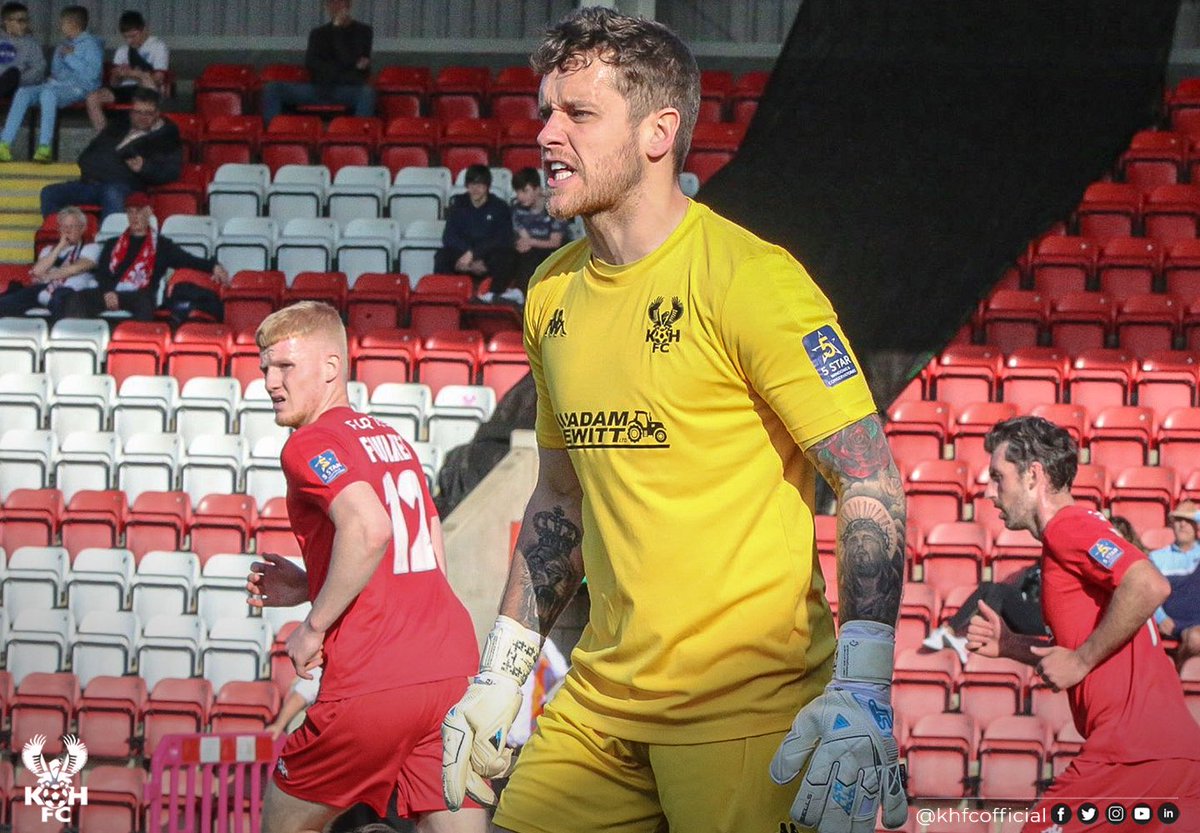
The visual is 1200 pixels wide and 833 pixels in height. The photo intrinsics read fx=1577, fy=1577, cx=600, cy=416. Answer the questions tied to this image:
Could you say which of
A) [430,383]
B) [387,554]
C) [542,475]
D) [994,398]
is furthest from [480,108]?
[542,475]

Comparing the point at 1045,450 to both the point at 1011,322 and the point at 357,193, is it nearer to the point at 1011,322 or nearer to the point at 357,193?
the point at 1011,322

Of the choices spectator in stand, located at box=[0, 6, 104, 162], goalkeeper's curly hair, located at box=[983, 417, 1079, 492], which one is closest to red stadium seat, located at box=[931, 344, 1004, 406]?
goalkeeper's curly hair, located at box=[983, 417, 1079, 492]

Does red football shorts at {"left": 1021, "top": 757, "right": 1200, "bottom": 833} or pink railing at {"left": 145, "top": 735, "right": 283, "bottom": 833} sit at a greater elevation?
red football shorts at {"left": 1021, "top": 757, "right": 1200, "bottom": 833}

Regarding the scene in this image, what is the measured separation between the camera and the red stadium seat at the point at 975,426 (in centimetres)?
927

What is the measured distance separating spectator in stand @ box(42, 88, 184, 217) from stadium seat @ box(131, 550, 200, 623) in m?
4.83

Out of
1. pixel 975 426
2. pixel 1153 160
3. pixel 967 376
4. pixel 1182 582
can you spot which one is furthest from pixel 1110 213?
pixel 1182 582

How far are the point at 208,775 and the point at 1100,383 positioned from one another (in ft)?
19.4

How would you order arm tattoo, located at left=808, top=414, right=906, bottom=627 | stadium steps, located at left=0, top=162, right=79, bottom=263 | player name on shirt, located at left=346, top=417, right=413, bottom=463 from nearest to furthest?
arm tattoo, located at left=808, top=414, right=906, bottom=627, player name on shirt, located at left=346, top=417, right=413, bottom=463, stadium steps, located at left=0, top=162, right=79, bottom=263

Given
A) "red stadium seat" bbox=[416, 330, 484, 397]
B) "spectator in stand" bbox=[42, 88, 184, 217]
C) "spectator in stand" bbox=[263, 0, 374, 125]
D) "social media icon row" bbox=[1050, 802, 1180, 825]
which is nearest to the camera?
"social media icon row" bbox=[1050, 802, 1180, 825]

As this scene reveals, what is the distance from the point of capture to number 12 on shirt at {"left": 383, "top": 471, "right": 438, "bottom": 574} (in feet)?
15.1

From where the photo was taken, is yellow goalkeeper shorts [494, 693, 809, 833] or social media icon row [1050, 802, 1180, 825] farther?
social media icon row [1050, 802, 1180, 825]

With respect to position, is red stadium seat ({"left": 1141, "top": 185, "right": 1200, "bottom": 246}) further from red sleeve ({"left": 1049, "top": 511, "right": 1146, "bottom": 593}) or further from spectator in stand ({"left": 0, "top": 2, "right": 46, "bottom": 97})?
spectator in stand ({"left": 0, "top": 2, "right": 46, "bottom": 97})

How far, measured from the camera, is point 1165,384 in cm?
982

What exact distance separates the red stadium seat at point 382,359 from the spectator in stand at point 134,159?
3.67 metres
